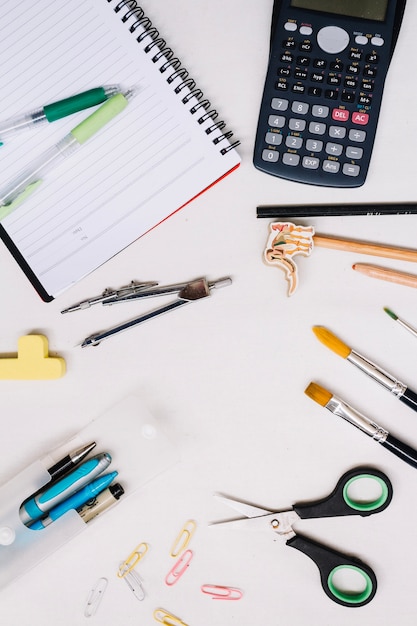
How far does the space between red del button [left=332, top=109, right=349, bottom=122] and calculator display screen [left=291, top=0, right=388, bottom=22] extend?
98 millimetres

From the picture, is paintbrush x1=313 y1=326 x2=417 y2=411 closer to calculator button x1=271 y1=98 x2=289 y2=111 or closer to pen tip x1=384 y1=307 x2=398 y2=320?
pen tip x1=384 y1=307 x2=398 y2=320

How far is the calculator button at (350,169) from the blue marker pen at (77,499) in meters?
0.41

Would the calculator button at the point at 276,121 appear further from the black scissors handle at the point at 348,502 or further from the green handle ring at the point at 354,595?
the green handle ring at the point at 354,595

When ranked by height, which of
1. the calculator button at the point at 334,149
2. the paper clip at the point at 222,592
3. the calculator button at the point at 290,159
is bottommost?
the paper clip at the point at 222,592

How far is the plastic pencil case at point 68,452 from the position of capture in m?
0.66

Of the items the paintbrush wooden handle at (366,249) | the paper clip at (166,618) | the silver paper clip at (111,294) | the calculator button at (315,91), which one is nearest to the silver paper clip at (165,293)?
the silver paper clip at (111,294)

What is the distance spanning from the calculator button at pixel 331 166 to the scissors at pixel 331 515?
1.06ft

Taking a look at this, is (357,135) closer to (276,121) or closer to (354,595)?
(276,121)

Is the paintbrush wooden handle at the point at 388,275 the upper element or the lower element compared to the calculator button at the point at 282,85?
lower

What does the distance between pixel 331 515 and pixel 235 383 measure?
0.18 metres

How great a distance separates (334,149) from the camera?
625 mm

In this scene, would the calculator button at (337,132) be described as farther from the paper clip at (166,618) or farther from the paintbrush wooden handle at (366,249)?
the paper clip at (166,618)

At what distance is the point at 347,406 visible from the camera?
647 mm

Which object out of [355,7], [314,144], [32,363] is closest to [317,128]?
[314,144]
